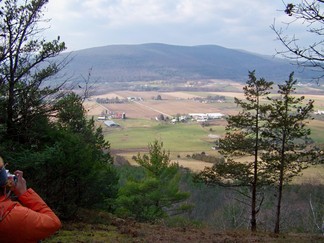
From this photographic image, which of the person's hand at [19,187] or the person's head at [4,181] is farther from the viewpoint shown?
the person's hand at [19,187]

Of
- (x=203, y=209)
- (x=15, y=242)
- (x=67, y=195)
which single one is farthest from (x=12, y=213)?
(x=203, y=209)

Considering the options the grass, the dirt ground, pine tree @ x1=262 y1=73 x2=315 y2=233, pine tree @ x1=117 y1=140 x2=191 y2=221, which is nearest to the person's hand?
pine tree @ x1=262 y1=73 x2=315 y2=233

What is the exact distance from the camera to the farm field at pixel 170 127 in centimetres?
5838

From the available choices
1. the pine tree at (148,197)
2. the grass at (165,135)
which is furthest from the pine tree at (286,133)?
the grass at (165,135)

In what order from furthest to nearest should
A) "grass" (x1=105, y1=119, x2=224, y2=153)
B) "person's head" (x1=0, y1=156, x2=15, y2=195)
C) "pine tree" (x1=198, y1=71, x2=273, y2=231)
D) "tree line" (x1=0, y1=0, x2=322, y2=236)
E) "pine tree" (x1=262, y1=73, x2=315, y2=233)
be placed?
"grass" (x1=105, y1=119, x2=224, y2=153), "pine tree" (x1=198, y1=71, x2=273, y2=231), "pine tree" (x1=262, y1=73, x2=315, y2=233), "tree line" (x1=0, y1=0, x2=322, y2=236), "person's head" (x1=0, y1=156, x2=15, y2=195)

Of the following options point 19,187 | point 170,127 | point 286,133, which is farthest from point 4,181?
point 170,127

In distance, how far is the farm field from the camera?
58.4 meters

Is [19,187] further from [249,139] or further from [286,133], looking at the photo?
[249,139]

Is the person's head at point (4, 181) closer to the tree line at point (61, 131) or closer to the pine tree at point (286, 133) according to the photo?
the tree line at point (61, 131)

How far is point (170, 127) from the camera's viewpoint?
269 feet

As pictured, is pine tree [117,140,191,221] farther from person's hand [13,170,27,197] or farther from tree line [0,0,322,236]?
person's hand [13,170,27,197]

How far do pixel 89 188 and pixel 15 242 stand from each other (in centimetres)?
1040

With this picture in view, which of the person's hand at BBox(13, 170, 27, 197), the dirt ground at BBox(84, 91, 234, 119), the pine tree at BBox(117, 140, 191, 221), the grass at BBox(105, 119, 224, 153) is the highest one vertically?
the person's hand at BBox(13, 170, 27, 197)

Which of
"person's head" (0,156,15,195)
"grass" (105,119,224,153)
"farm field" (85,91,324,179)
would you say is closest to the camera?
"person's head" (0,156,15,195)
